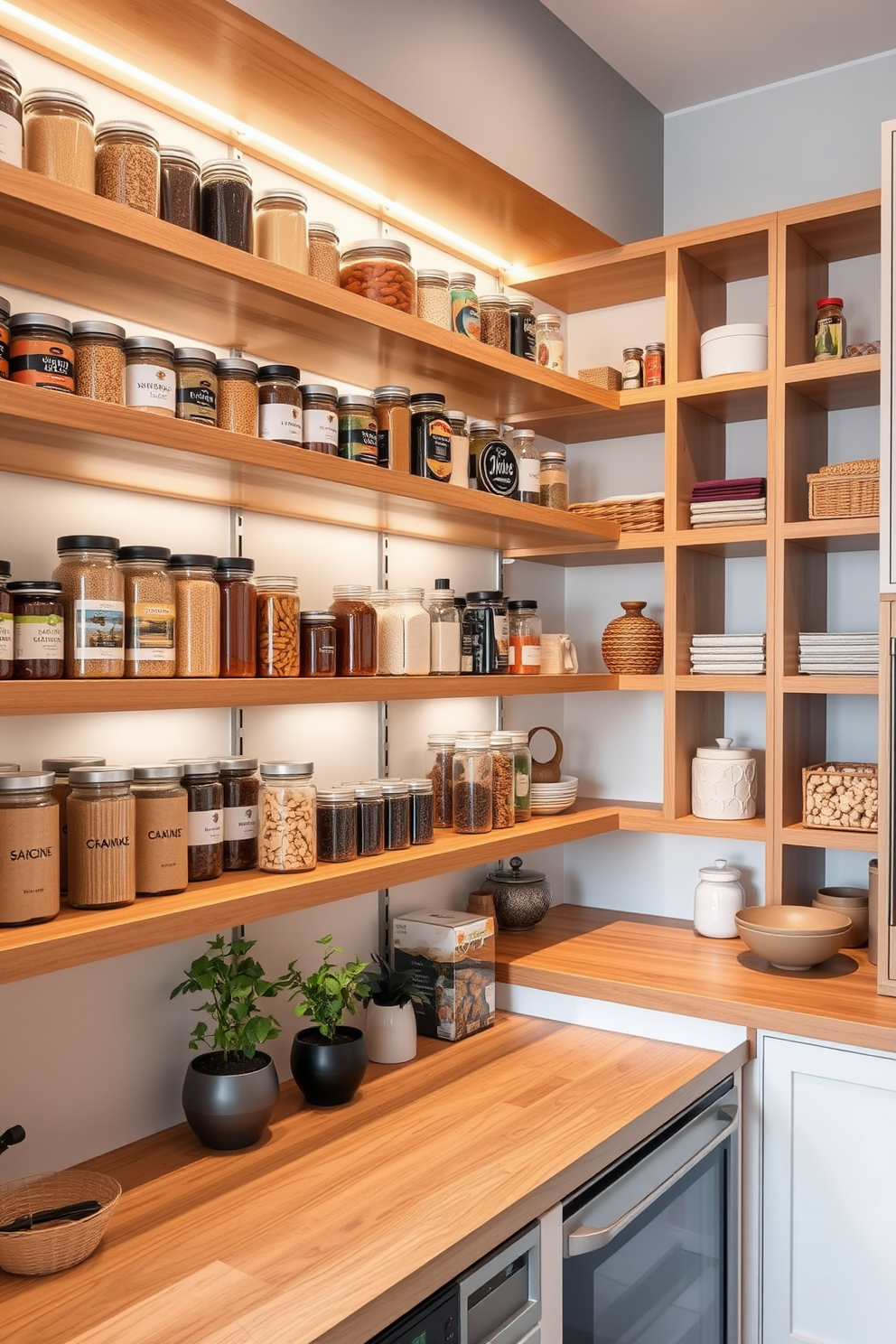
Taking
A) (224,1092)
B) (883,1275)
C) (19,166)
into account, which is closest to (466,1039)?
(224,1092)

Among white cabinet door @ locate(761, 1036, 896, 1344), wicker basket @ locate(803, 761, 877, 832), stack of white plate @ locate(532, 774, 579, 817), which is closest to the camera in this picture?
white cabinet door @ locate(761, 1036, 896, 1344)

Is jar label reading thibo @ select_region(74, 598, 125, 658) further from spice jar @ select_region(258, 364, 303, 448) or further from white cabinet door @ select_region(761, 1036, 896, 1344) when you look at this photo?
white cabinet door @ select_region(761, 1036, 896, 1344)

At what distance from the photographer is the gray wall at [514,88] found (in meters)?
1.88

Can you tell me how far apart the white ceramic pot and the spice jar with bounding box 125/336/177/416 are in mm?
1160

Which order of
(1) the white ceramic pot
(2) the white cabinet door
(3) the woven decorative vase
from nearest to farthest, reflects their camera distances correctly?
(2) the white cabinet door → (1) the white ceramic pot → (3) the woven decorative vase

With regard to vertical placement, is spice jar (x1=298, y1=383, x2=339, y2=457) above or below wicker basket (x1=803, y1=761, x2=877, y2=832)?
above

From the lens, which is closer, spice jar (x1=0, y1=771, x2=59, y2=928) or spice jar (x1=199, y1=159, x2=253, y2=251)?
→ spice jar (x1=0, y1=771, x2=59, y2=928)

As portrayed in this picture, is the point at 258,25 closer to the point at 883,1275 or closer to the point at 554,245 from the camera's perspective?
the point at 554,245

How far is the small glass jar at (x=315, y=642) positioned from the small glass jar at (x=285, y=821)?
0.51 feet

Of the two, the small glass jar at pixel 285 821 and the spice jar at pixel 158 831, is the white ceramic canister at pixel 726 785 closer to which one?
the small glass jar at pixel 285 821

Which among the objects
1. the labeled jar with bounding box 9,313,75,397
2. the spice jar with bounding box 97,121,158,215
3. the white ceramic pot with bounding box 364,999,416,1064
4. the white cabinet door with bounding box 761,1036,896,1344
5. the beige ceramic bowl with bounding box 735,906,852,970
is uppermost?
the spice jar with bounding box 97,121,158,215

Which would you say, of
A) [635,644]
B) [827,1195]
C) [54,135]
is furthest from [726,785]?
[54,135]

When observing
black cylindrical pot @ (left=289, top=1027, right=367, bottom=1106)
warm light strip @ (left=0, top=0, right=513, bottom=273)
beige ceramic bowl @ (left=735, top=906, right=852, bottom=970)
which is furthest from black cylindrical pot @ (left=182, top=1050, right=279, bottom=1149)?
warm light strip @ (left=0, top=0, right=513, bottom=273)

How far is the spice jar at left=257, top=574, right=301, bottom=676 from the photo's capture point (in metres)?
1.67
